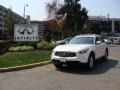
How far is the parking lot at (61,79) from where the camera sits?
355 inches

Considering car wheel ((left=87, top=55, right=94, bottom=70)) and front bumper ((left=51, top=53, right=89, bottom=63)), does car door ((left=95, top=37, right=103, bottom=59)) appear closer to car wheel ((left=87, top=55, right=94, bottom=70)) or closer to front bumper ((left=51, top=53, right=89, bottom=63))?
car wheel ((left=87, top=55, right=94, bottom=70))

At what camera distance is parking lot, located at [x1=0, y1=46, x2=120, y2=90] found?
9016 mm

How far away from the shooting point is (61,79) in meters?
10.4

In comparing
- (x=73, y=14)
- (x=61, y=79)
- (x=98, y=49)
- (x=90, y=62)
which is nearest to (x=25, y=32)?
(x=98, y=49)

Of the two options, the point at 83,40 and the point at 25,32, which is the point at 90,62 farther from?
the point at 25,32

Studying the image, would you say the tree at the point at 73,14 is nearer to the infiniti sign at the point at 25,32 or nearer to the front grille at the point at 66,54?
the infiniti sign at the point at 25,32

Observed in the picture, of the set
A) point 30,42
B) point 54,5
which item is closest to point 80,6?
point 54,5

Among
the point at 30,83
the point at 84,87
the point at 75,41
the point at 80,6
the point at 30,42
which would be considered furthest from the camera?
the point at 80,6

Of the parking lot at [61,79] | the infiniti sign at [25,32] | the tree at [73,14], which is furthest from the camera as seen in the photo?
the tree at [73,14]

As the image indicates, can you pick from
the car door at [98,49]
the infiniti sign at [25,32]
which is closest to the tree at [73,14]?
the infiniti sign at [25,32]

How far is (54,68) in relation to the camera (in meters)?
13.3

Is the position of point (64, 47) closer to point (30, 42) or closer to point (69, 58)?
point (69, 58)

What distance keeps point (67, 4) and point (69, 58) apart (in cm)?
3925

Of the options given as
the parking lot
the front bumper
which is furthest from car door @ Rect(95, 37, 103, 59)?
the front bumper
